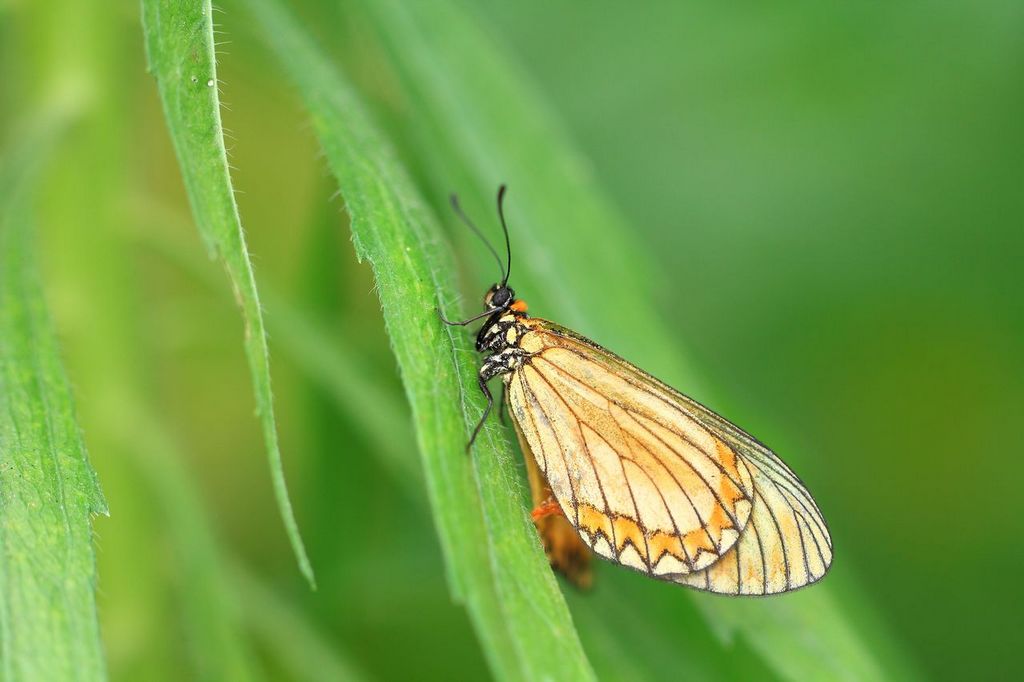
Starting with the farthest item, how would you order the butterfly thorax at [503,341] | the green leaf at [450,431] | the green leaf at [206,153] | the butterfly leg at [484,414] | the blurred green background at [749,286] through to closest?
the blurred green background at [749,286] < the butterfly thorax at [503,341] < the butterfly leg at [484,414] < the green leaf at [206,153] < the green leaf at [450,431]

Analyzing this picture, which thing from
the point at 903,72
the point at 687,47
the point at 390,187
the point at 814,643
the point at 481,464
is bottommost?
the point at 814,643

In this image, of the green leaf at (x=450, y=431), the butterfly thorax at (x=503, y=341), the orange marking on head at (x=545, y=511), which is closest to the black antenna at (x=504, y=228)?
A: the butterfly thorax at (x=503, y=341)

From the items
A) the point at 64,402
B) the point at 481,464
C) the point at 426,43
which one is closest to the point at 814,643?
the point at 481,464

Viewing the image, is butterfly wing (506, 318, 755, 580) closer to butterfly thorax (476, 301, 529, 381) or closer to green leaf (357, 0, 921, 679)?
butterfly thorax (476, 301, 529, 381)

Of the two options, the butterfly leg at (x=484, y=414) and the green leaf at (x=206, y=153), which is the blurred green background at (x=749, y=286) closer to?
the butterfly leg at (x=484, y=414)

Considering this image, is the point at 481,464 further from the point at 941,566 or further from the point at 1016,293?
the point at 1016,293

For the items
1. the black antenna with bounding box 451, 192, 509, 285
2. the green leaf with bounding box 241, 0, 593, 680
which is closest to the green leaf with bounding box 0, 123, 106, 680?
the green leaf with bounding box 241, 0, 593, 680
